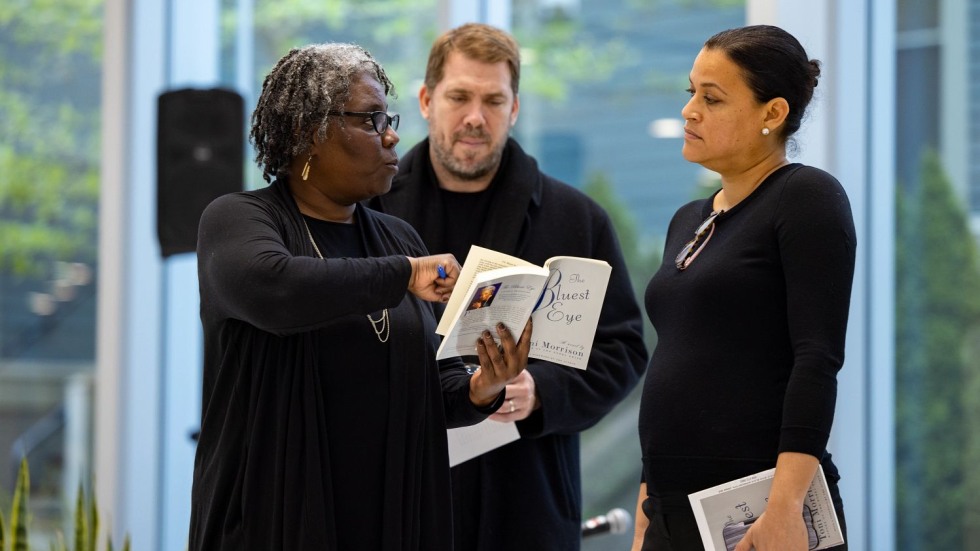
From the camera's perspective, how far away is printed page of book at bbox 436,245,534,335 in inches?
80.5

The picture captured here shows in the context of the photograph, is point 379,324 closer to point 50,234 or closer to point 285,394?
point 285,394

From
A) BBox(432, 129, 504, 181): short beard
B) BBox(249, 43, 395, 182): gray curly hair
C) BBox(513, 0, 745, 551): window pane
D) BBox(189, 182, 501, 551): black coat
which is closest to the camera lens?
BBox(189, 182, 501, 551): black coat

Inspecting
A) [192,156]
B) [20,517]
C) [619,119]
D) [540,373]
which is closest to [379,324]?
[540,373]

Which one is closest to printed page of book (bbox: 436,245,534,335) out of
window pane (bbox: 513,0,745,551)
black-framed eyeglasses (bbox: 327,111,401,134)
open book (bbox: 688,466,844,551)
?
black-framed eyeglasses (bbox: 327,111,401,134)

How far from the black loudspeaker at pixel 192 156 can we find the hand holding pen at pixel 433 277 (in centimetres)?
244

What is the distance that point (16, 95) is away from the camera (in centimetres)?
587

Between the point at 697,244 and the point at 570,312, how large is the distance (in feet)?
0.95

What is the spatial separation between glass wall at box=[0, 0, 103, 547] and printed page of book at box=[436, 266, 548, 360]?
414cm

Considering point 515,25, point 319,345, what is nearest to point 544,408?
point 319,345

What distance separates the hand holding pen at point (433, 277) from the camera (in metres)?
2.02

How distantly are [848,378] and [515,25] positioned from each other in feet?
6.58

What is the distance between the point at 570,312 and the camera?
2227 mm

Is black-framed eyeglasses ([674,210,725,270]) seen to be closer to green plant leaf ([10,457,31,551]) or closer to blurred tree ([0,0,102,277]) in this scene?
green plant leaf ([10,457,31,551])

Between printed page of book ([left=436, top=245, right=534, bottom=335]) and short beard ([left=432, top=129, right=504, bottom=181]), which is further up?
short beard ([left=432, top=129, right=504, bottom=181])
